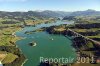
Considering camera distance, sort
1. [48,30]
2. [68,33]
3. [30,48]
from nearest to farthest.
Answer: [30,48] < [68,33] < [48,30]

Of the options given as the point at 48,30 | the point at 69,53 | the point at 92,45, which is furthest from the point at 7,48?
the point at 48,30

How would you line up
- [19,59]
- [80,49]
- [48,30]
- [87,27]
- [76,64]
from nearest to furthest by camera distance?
[76,64], [19,59], [80,49], [87,27], [48,30]

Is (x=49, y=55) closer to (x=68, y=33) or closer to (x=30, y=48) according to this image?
(x=30, y=48)

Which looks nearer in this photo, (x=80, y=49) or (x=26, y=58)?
(x=26, y=58)

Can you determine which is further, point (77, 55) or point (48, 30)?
point (48, 30)

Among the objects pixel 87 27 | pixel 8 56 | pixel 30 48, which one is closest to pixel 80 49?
pixel 30 48

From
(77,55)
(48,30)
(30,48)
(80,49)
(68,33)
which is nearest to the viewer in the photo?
(77,55)

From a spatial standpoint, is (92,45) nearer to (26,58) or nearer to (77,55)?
(77,55)

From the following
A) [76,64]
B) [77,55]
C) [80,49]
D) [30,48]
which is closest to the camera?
[76,64]

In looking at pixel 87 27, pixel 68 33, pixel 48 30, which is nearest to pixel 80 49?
pixel 68 33
